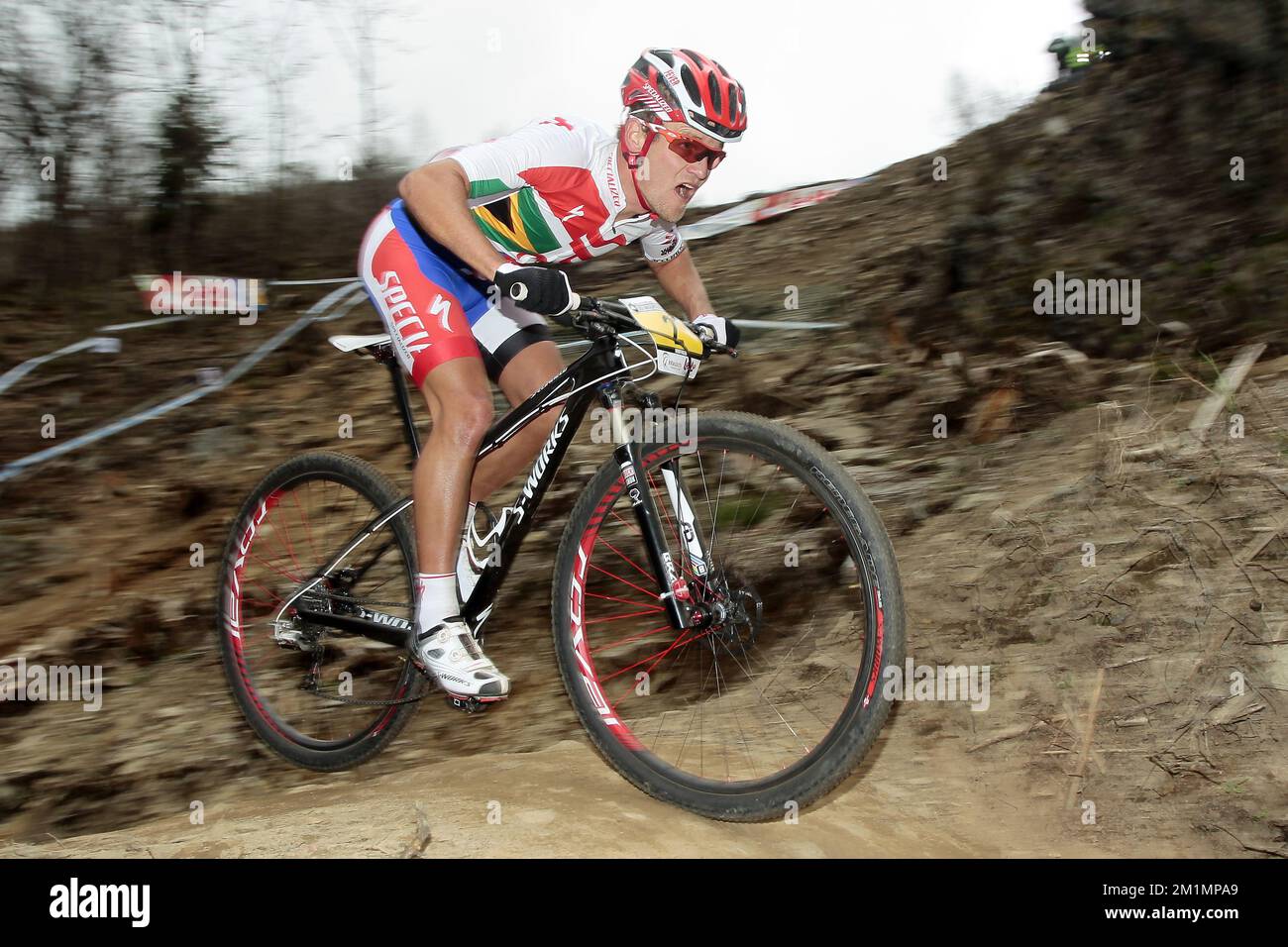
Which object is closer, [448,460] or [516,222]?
[448,460]

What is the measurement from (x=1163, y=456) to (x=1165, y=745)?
119cm

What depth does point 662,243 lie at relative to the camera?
347cm

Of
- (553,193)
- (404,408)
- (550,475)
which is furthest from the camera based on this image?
(404,408)

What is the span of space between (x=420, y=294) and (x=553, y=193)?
0.53 metres

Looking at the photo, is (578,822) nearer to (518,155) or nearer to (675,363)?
(675,363)

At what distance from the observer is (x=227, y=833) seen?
316 centimetres

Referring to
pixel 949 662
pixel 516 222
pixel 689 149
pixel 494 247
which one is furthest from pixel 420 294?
pixel 949 662

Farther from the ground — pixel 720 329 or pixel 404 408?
pixel 720 329

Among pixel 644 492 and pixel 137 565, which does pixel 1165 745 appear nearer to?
pixel 644 492

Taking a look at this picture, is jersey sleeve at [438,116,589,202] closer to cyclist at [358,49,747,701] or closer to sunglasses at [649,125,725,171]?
cyclist at [358,49,747,701]

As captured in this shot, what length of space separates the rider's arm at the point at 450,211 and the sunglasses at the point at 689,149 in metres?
0.60

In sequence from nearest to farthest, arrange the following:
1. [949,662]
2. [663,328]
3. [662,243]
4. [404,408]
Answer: [663,328] < [662,243] < [404,408] < [949,662]

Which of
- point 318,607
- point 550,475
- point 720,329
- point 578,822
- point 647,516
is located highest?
point 720,329

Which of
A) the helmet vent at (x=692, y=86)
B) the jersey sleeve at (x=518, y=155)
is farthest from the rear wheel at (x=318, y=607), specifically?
the helmet vent at (x=692, y=86)
